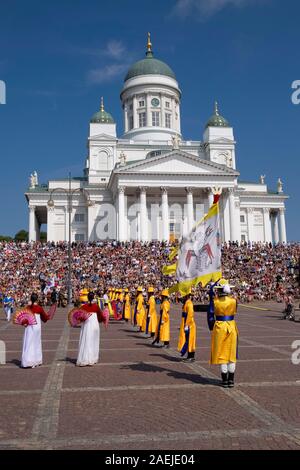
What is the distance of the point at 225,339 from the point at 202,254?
2097 mm

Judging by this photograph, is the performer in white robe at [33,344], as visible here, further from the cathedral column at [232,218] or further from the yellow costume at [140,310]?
the cathedral column at [232,218]

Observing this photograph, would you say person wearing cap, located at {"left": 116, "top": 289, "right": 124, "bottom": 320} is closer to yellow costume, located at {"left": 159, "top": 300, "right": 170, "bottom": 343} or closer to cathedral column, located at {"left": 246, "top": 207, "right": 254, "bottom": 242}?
yellow costume, located at {"left": 159, "top": 300, "right": 170, "bottom": 343}

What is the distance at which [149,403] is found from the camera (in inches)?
279

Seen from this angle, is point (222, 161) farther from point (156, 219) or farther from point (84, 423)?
point (84, 423)

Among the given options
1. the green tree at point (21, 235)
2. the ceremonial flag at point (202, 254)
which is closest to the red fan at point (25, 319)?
the ceremonial flag at point (202, 254)

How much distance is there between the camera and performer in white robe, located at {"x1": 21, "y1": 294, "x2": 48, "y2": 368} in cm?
1031

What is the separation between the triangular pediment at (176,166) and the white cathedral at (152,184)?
0.41ft

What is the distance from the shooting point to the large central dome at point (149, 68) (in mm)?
76062

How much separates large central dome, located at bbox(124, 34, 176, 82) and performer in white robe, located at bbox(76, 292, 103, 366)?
7066 centimetres

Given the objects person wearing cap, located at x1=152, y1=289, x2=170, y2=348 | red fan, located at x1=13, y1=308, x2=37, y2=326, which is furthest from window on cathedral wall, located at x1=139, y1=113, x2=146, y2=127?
red fan, located at x1=13, y1=308, x2=37, y2=326

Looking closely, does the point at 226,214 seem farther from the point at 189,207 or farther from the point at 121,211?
the point at 121,211
